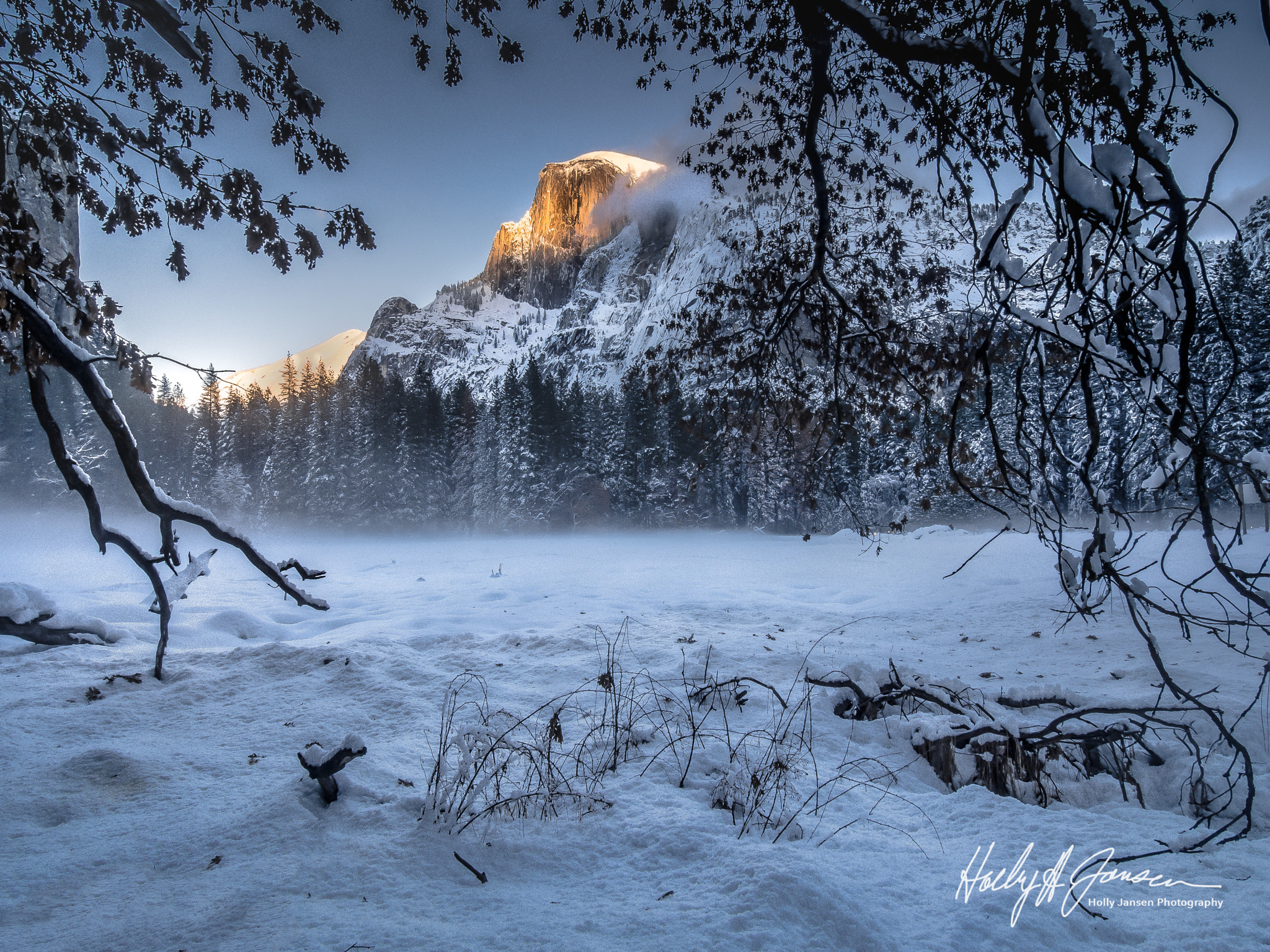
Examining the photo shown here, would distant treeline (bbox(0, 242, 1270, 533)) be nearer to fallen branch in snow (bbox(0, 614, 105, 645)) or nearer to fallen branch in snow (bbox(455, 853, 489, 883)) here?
fallen branch in snow (bbox(0, 614, 105, 645))

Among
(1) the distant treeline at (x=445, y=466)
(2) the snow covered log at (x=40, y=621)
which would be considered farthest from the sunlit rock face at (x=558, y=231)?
(2) the snow covered log at (x=40, y=621)

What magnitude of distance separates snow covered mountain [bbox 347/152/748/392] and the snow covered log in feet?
223

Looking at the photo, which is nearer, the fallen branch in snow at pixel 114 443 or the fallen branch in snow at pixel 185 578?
the fallen branch in snow at pixel 114 443

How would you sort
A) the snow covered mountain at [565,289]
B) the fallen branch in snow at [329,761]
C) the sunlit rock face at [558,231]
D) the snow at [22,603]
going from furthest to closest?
1. the sunlit rock face at [558,231]
2. the snow covered mountain at [565,289]
3. the snow at [22,603]
4. the fallen branch in snow at [329,761]

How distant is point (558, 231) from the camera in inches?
5162

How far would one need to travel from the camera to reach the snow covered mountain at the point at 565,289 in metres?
89.9

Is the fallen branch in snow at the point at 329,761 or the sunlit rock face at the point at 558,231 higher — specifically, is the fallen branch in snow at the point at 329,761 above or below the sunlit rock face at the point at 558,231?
below

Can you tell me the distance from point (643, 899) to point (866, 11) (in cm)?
331

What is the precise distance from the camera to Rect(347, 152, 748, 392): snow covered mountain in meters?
89.9

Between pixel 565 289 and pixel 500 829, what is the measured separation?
430ft

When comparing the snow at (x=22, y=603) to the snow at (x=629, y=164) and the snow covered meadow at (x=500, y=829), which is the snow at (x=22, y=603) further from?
the snow at (x=629, y=164)

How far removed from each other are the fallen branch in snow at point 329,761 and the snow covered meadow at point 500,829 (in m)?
0.07

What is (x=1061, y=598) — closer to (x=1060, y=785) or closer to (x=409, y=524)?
(x=1060, y=785)
